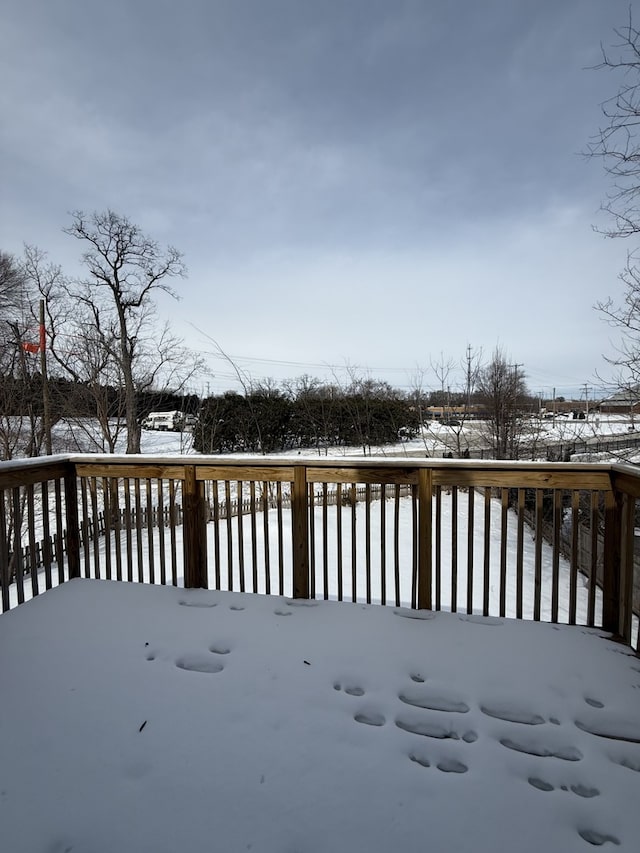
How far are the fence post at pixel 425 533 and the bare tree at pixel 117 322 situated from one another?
10327mm

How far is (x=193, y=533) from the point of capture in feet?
9.50

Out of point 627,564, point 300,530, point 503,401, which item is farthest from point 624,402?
point 300,530

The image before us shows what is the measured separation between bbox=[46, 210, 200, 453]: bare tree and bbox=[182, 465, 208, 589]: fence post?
9.12m

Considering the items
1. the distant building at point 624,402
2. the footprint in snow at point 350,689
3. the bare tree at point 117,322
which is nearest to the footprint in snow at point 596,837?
the footprint in snow at point 350,689

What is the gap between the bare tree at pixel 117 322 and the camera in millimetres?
11211

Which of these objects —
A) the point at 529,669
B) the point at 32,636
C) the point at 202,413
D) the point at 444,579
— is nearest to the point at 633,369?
the point at 444,579

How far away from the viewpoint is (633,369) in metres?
5.72

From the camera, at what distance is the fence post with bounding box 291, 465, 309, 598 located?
2.72 metres

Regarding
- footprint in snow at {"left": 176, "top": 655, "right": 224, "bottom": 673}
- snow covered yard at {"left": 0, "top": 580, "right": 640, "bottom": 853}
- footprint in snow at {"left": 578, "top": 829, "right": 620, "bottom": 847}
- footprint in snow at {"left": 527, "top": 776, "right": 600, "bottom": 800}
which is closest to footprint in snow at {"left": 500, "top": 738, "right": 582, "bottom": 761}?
snow covered yard at {"left": 0, "top": 580, "right": 640, "bottom": 853}

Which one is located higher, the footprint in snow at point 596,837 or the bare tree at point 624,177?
the bare tree at point 624,177

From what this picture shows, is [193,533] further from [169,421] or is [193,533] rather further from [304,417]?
[169,421]

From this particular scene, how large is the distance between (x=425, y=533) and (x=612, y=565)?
42.5 inches

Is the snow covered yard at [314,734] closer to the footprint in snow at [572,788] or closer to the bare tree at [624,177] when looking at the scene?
the footprint in snow at [572,788]

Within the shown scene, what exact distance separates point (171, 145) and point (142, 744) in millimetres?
8743
